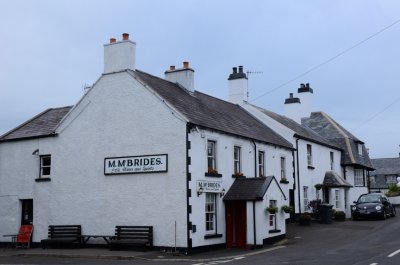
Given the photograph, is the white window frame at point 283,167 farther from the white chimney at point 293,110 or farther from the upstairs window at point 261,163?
the white chimney at point 293,110

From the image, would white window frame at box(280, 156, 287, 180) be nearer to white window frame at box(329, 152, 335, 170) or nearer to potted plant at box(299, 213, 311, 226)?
potted plant at box(299, 213, 311, 226)

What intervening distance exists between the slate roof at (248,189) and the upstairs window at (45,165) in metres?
8.80

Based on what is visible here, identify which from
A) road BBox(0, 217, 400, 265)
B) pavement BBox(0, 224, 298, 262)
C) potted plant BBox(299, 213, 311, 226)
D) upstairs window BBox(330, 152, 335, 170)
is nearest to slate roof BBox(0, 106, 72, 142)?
pavement BBox(0, 224, 298, 262)

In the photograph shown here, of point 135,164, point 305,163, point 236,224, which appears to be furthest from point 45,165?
point 305,163

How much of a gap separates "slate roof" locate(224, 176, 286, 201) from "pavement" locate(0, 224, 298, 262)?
217 centimetres

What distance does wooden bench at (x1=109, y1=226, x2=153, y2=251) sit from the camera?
67.8ft

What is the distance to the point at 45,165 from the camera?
25266 millimetres

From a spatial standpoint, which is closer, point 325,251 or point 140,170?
point 325,251

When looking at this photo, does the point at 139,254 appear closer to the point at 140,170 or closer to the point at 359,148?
the point at 140,170

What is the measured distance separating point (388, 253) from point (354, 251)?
4.48ft

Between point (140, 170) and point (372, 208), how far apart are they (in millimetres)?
17116

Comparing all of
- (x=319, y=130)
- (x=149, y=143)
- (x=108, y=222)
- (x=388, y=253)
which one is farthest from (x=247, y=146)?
(x=319, y=130)

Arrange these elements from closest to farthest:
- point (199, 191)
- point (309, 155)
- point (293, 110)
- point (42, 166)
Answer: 1. point (199, 191)
2. point (42, 166)
3. point (309, 155)
4. point (293, 110)

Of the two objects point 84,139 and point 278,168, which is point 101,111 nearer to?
point 84,139
